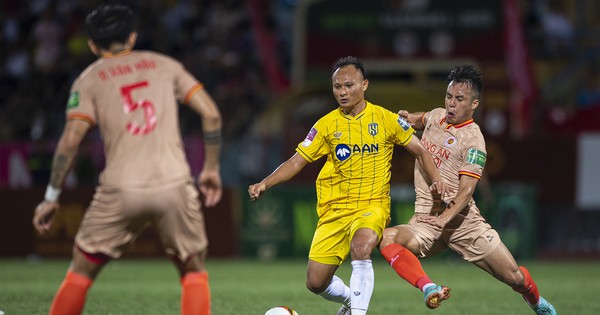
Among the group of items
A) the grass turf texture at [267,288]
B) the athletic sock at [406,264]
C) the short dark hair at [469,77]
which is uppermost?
the short dark hair at [469,77]

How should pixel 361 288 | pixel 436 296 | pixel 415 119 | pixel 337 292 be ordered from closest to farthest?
pixel 436 296, pixel 361 288, pixel 337 292, pixel 415 119

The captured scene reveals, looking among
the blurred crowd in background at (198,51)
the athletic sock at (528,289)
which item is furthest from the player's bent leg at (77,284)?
the blurred crowd in background at (198,51)

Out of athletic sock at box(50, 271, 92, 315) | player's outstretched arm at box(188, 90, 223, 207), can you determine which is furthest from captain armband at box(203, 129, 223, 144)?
athletic sock at box(50, 271, 92, 315)

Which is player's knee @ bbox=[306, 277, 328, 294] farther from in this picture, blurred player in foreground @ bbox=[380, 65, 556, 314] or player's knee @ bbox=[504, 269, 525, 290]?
player's knee @ bbox=[504, 269, 525, 290]

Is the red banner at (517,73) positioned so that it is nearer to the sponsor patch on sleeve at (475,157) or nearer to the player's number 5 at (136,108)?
the sponsor patch on sleeve at (475,157)

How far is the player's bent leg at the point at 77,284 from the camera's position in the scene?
5.79 meters

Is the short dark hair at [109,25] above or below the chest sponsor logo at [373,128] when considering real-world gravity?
above

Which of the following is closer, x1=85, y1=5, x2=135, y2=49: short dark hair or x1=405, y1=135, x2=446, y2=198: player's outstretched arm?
x1=85, y1=5, x2=135, y2=49: short dark hair

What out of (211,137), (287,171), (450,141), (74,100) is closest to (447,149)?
(450,141)

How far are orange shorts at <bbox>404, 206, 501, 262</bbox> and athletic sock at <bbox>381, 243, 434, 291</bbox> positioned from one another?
9.3 inches

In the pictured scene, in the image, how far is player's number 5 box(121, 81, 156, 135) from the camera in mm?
5781

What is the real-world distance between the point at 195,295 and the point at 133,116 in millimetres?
1084

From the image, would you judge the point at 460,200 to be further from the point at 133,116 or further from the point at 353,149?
the point at 133,116

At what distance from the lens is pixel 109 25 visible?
5.88 meters
